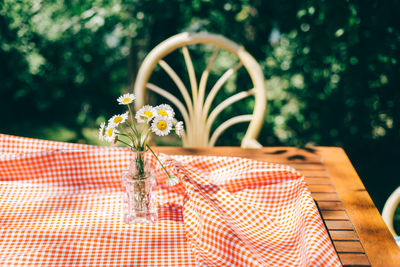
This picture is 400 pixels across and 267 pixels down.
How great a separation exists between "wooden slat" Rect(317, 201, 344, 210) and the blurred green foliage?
4.34 feet

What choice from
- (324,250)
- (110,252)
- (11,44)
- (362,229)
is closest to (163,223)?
(110,252)

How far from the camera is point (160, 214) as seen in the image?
1.08 meters

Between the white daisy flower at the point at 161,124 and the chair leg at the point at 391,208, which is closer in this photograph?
the white daisy flower at the point at 161,124

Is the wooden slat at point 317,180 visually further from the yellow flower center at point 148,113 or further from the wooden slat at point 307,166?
the yellow flower center at point 148,113

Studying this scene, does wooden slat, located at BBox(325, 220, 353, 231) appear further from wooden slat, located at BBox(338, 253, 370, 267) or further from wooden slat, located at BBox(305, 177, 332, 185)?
wooden slat, located at BBox(305, 177, 332, 185)

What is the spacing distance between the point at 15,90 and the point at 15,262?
2939 millimetres

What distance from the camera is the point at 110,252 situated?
92 cm

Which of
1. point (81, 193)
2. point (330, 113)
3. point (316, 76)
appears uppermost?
point (316, 76)

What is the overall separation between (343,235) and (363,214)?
0.47 ft

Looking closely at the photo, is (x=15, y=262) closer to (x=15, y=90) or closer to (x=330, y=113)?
(x=330, y=113)

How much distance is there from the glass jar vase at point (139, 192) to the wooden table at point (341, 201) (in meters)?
0.42

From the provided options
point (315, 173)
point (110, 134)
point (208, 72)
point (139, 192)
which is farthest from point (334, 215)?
point (208, 72)

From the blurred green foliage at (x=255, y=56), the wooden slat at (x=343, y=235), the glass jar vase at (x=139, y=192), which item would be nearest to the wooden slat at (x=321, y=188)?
the wooden slat at (x=343, y=235)

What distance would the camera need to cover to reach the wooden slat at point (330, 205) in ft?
3.80
